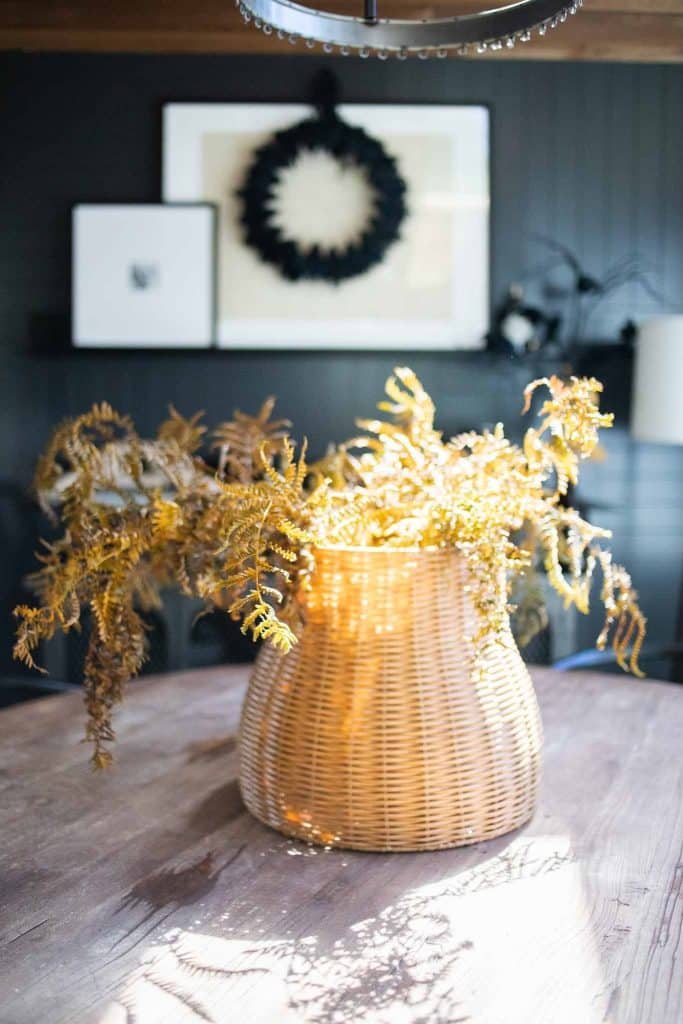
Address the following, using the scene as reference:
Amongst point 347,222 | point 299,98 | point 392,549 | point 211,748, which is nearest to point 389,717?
point 392,549

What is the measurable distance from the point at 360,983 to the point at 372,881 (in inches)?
6.6

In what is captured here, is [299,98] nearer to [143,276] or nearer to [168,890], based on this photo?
[143,276]

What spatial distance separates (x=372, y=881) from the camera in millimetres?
918

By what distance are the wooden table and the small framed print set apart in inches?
95.1

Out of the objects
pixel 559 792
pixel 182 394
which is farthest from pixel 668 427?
pixel 559 792

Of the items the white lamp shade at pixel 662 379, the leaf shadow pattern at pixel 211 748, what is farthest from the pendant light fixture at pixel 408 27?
the white lamp shade at pixel 662 379

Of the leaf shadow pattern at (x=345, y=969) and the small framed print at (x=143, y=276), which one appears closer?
the leaf shadow pattern at (x=345, y=969)

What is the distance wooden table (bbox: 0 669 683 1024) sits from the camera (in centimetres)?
73

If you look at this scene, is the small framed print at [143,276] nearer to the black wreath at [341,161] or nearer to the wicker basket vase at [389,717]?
the black wreath at [341,161]

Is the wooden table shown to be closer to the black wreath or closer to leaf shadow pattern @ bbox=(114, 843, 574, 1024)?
leaf shadow pattern @ bbox=(114, 843, 574, 1024)

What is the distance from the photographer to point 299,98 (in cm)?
348

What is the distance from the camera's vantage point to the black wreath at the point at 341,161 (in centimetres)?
343

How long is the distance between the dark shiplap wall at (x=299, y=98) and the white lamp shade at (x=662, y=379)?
0.45m

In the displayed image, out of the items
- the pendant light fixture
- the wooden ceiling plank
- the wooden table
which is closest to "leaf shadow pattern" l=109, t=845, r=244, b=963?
the wooden table
